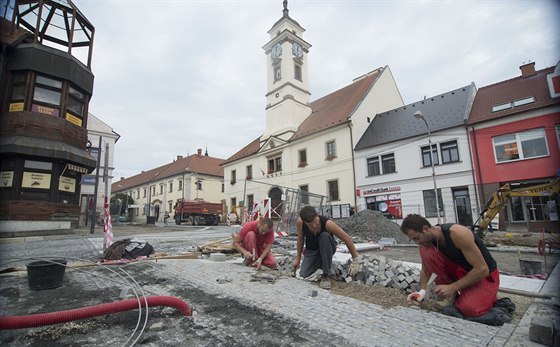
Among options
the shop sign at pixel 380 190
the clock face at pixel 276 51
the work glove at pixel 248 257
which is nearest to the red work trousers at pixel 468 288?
the work glove at pixel 248 257

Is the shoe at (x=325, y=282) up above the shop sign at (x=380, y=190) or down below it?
below

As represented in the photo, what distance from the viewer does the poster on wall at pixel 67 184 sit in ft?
41.4

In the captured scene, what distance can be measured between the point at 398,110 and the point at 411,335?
22.3 meters

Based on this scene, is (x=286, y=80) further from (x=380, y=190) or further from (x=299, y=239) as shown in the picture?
(x=299, y=239)

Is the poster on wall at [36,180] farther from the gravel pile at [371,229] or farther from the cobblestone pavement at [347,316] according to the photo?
the gravel pile at [371,229]

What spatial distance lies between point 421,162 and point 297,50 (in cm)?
1807

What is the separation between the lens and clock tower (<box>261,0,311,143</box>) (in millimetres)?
28175

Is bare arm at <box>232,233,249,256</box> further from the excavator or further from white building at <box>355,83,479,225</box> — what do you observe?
white building at <box>355,83,479,225</box>

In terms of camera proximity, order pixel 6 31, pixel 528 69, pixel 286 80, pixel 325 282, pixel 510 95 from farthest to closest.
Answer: pixel 286 80, pixel 528 69, pixel 510 95, pixel 325 282, pixel 6 31

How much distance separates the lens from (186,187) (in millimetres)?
40219

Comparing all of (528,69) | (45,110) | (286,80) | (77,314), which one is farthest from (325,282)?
(286,80)

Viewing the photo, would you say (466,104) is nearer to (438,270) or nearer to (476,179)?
(476,179)

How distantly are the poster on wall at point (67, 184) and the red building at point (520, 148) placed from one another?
69.7 ft

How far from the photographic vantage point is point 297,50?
29.3 metres
